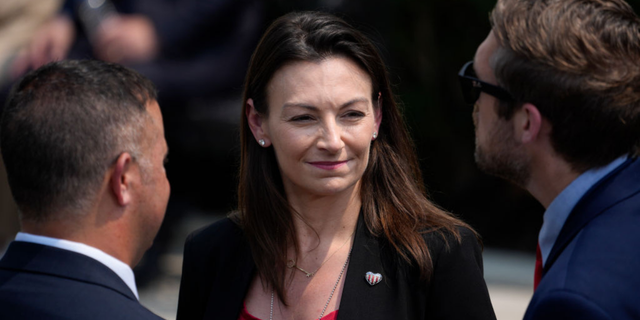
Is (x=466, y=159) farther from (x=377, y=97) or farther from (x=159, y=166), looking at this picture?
(x=159, y=166)

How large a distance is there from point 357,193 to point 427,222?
0.29 meters

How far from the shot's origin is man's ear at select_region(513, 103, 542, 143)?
1.91 metres

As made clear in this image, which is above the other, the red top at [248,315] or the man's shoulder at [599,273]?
the man's shoulder at [599,273]

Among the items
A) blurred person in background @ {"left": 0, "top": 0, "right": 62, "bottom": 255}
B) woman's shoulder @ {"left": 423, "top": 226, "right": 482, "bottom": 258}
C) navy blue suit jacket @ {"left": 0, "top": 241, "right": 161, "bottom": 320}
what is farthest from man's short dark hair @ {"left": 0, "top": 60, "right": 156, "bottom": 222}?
blurred person in background @ {"left": 0, "top": 0, "right": 62, "bottom": 255}

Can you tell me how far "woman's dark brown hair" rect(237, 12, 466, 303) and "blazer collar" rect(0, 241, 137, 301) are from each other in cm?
93

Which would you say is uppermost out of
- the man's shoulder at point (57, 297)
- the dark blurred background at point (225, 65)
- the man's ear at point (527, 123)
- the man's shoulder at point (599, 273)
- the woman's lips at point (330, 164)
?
the man's ear at point (527, 123)

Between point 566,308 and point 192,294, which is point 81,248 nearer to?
point 192,294

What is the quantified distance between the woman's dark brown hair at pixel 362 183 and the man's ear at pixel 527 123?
2.22 ft

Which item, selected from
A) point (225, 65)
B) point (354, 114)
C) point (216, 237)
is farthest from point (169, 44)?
point (354, 114)

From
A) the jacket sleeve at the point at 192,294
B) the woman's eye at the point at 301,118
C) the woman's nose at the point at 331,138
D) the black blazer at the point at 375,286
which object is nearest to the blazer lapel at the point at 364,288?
the black blazer at the point at 375,286

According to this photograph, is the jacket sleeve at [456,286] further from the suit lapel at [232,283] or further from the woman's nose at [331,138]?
the suit lapel at [232,283]

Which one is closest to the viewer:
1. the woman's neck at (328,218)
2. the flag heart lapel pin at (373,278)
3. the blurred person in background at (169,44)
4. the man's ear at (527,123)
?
the man's ear at (527,123)

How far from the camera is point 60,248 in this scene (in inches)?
68.9

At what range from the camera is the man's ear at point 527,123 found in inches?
75.2
